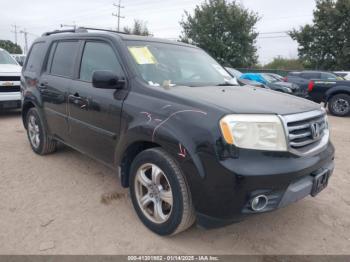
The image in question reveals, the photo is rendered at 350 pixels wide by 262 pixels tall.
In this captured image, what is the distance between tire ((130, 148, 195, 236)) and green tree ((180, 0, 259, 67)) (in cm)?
2877

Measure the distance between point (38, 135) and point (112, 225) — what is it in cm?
252

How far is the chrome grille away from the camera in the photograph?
2430 millimetres

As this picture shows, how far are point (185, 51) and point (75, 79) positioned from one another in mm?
1372

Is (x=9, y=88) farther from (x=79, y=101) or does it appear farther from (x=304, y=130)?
(x=304, y=130)

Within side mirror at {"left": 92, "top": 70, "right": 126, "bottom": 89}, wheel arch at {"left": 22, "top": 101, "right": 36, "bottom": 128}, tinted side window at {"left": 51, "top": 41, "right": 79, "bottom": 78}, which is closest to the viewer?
side mirror at {"left": 92, "top": 70, "right": 126, "bottom": 89}

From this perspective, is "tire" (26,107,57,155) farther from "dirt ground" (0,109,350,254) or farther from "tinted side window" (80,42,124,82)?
"tinted side window" (80,42,124,82)

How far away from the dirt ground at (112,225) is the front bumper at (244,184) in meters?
0.55

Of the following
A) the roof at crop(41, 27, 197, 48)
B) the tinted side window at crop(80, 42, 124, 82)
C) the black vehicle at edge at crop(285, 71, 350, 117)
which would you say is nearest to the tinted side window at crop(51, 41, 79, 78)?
the roof at crop(41, 27, 197, 48)

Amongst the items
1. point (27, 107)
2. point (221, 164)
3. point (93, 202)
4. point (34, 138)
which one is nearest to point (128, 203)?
point (93, 202)

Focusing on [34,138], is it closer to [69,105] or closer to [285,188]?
[69,105]

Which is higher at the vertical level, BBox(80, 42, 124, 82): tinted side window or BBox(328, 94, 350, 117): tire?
BBox(80, 42, 124, 82): tinted side window

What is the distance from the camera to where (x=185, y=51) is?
3.86 meters

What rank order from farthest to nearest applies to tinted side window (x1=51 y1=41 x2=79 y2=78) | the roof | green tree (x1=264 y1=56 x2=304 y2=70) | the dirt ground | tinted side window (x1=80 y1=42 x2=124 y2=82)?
green tree (x1=264 y1=56 x2=304 y2=70)
tinted side window (x1=51 y1=41 x2=79 y2=78)
the roof
tinted side window (x1=80 y1=42 x2=124 y2=82)
the dirt ground

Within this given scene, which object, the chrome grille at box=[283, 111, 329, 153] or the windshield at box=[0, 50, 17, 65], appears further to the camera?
the windshield at box=[0, 50, 17, 65]
